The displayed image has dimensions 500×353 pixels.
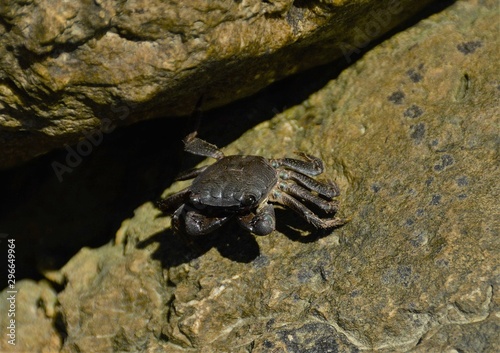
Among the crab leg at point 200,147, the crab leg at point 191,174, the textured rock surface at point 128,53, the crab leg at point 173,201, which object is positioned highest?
the textured rock surface at point 128,53

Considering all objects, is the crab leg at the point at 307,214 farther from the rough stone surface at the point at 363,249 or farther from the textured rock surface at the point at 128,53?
the textured rock surface at the point at 128,53

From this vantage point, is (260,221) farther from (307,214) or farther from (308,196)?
(308,196)

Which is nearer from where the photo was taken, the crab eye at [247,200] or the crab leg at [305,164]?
the crab eye at [247,200]

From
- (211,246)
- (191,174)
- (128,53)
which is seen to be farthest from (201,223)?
(128,53)

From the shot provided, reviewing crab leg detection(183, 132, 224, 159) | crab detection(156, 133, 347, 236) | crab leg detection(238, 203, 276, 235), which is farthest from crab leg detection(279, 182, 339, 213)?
crab leg detection(183, 132, 224, 159)

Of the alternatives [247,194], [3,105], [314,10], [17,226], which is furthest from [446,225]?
[17,226]

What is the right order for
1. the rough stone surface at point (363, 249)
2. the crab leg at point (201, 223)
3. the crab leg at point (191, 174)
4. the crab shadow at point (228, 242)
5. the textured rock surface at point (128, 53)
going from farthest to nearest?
the crab leg at point (191, 174), the crab shadow at point (228, 242), the crab leg at point (201, 223), the rough stone surface at point (363, 249), the textured rock surface at point (128, 53)

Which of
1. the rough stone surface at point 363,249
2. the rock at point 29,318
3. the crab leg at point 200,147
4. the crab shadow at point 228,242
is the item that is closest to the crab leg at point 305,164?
the rough stone surface at point 363,249
